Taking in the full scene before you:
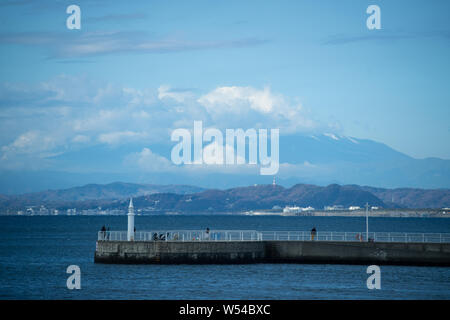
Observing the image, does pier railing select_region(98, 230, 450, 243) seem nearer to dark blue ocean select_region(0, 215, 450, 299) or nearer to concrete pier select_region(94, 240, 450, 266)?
concrete pier select_region(94, 240, 450, 266)

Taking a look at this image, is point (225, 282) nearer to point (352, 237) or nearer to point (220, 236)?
point (220, 236)

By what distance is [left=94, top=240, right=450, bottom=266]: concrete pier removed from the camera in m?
62.5

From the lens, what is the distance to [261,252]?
6531cm

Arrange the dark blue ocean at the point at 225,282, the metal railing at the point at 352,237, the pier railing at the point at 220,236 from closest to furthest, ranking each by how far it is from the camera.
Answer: the dark blue ocean at the point at 225,282
the pier railing at the point at 220,236
the metal railing at the point at 352,237

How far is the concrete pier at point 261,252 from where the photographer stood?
62.5 metres

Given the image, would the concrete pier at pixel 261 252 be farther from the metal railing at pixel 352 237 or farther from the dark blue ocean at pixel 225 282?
the metal railing at pixel 352 237

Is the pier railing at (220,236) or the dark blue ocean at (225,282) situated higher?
the pier railing at (220,236)

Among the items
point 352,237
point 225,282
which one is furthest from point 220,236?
point 352,237

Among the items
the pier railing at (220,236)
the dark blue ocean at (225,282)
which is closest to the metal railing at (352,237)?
the pier railing at (220,236)

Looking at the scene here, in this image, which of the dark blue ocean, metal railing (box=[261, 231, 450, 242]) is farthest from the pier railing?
the dark blue ocean
